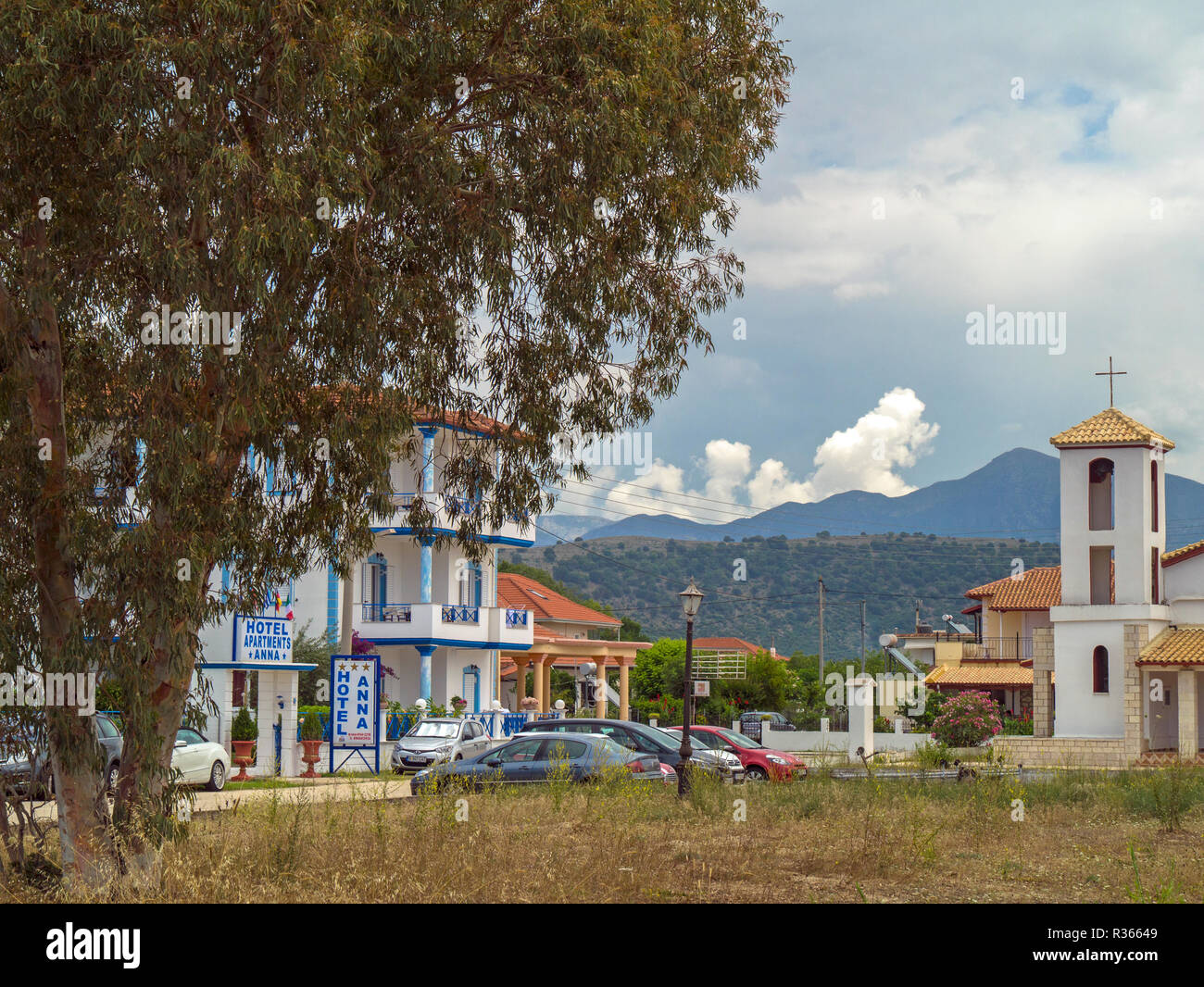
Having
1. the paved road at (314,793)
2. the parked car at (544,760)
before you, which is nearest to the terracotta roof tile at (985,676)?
the paved road at (314,793)

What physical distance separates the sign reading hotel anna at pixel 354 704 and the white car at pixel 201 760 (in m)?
2.61

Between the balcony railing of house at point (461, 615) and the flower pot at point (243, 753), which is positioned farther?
the balcony railing of house at point (461, 615)

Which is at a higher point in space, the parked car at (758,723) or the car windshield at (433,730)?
the car windshield at (433,730)

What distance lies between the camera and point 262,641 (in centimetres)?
3031

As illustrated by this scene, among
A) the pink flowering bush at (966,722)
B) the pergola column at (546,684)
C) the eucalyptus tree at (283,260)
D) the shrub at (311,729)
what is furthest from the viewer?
the pergola column at (546,684)

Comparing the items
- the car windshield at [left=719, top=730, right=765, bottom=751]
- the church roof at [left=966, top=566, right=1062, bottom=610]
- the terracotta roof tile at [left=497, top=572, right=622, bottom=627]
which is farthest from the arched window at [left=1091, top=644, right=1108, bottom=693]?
the church roof at [left=966, top=566, right=1062, bottom=610]

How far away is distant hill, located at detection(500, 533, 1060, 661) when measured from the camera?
457ft

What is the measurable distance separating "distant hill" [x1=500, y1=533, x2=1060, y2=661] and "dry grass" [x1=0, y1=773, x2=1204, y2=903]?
114375 millimetres

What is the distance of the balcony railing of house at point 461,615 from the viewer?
1699 inches

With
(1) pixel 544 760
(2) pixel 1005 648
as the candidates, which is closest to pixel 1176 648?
(1) pixel 544 760

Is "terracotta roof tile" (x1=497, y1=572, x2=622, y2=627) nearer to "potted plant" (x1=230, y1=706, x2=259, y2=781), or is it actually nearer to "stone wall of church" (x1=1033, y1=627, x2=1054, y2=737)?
"stone wall of church" (x1=1033, y1=627, x2=1054, y2=737)

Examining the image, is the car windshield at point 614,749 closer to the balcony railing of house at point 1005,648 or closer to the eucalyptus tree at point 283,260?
the eucalyptus tree at point 283,260

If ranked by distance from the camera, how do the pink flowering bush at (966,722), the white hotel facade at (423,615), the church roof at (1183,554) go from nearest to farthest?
the pink flowering bush at (966,722)
the church roof at (1183,554)
the white hotel facade at (423,615)
